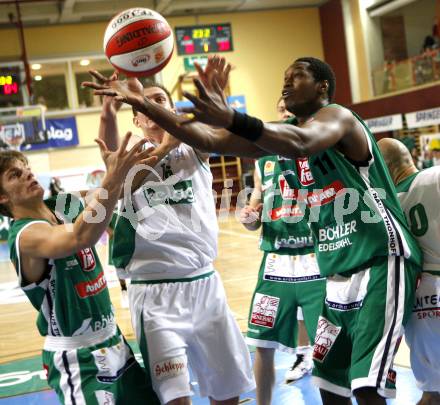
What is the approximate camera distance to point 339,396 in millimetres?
3299

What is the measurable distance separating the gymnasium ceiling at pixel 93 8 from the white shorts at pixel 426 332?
20054 millimetres

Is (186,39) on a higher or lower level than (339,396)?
higher

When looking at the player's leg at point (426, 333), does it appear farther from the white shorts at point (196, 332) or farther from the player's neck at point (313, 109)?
the player's neck at point (313, 109)

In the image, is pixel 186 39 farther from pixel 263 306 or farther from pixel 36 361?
pixel 263 306

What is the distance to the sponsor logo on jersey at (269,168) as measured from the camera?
491 centimetres

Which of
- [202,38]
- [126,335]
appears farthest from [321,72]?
[202,38]

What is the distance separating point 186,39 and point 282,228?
18103 mm

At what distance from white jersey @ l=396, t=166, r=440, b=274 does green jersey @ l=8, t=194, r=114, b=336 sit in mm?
1744

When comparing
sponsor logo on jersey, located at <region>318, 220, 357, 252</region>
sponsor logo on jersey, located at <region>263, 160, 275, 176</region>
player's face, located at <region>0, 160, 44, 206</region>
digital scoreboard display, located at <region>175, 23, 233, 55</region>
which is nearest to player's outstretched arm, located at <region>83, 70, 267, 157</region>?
sponsor logo on jersey, located at <region>318, 220, 357, 252</region>

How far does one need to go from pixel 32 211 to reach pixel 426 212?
6.95 feet

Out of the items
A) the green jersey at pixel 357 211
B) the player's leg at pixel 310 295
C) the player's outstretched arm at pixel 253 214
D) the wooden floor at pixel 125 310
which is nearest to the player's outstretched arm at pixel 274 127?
the green jersey at pixel 357 211

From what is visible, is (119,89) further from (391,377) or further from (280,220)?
(280,220)

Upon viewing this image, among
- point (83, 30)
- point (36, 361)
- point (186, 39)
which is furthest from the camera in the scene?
point (83, 30)

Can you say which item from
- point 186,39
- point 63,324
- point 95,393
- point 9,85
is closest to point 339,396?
point 95,393
